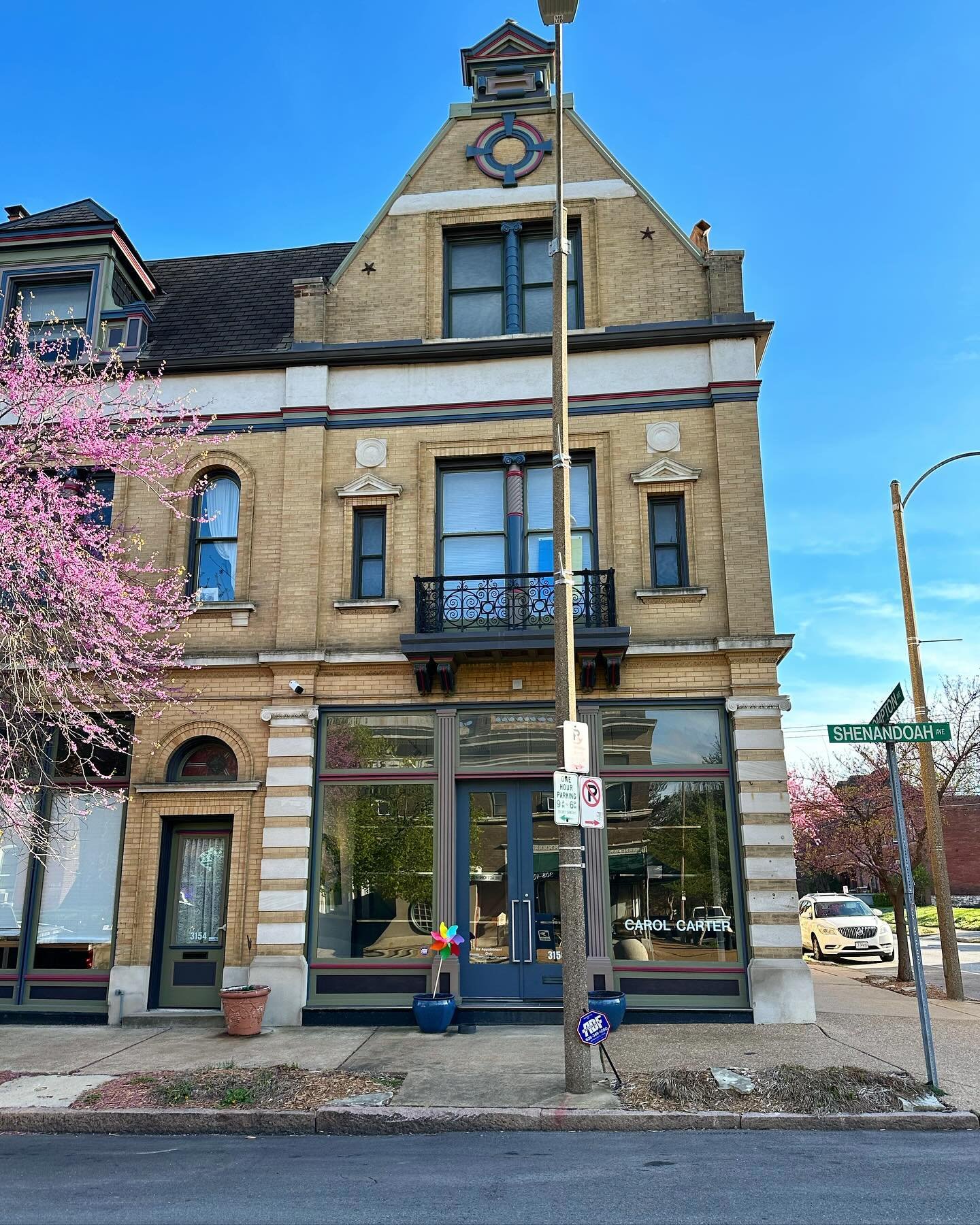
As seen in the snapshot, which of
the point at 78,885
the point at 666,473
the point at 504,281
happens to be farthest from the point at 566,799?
the point at 504,281

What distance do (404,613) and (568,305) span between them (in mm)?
5443

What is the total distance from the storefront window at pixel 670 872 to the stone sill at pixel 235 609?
18.6 feet

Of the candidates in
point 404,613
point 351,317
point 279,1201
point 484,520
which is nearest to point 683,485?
point 484,520

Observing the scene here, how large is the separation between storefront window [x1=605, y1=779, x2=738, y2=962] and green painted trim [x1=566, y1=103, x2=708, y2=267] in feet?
26.1

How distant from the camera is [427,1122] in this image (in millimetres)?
8031

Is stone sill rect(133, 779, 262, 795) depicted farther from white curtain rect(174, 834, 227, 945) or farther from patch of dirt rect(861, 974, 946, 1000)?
patch of dirt rect(861, 974, 946, 1000)

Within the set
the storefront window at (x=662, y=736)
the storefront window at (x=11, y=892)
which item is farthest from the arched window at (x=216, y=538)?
the storefront window at (x=662, y=736)

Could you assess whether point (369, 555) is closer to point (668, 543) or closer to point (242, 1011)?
point (668, 543)

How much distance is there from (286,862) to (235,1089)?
427 cm

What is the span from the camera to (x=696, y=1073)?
891cm

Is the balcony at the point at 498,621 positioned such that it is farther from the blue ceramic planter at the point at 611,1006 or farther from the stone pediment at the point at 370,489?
the blue ceramic planter at the point at 611,1006

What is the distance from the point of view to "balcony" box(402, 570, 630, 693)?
42.4 feet

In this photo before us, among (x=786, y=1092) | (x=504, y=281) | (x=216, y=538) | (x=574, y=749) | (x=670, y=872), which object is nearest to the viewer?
(x=786, y=1092)

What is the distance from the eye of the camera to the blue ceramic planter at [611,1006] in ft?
37.3
